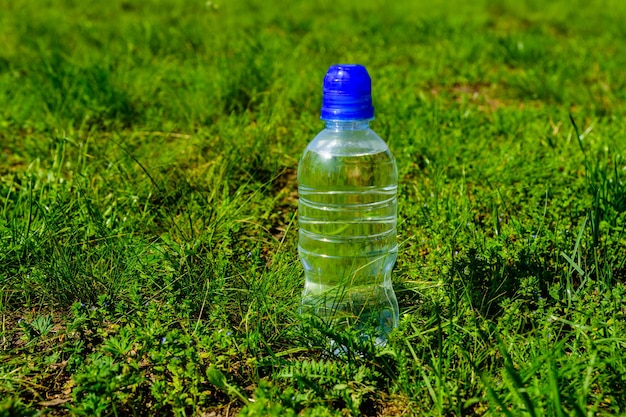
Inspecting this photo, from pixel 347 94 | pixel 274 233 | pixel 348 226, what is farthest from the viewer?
pixel 274 233

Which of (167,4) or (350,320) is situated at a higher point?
(167,4)

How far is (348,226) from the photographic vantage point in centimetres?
287

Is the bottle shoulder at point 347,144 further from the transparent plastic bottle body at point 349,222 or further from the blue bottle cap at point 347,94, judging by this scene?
the blue bottle cap at point 347,94

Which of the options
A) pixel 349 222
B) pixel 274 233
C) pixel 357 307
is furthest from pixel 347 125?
pixel 274 233

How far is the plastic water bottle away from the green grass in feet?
0.38

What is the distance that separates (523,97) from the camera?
527cm

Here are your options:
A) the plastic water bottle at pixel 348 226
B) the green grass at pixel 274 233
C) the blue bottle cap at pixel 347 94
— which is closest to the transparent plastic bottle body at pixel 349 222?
the plastic water bottle at pixel 348 226

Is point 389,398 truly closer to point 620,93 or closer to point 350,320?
point 350,320

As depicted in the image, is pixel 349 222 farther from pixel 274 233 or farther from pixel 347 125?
pixel 274 233

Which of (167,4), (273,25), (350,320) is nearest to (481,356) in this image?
(350,320)

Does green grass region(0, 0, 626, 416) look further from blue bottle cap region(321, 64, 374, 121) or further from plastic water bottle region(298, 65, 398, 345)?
blue bottle cap region(321, 64, 374, 121)

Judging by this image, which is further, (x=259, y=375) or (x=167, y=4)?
(x=167, y=4)

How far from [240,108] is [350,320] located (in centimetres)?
221

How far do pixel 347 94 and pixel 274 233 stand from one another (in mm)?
1254
